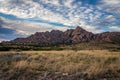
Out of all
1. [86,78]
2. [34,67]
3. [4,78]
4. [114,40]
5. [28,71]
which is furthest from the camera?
[114,40]

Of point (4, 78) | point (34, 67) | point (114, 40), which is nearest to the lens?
point (4, 78)

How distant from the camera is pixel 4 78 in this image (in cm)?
1048

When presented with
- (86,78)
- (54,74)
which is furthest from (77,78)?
(54,74)

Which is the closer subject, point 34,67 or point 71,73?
point 71,73

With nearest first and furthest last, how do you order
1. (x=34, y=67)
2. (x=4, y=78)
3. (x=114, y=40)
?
(x=4, y=78), (x=34, y=67), (x=114, y=40)

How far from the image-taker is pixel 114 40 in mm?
187375

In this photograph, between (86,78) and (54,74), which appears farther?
(54,74)

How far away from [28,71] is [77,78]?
2.98 metres

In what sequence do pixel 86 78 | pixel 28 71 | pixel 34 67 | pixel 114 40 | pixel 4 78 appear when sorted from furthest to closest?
1. pixel 114 40
2. pixel 34 67
3. pixel 28 71
4. pixel 4 78
5. pixel 86 78

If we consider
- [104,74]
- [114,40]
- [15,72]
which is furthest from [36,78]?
[114,40]

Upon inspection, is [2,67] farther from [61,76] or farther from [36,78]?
[61,76]

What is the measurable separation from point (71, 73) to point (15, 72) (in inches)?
118

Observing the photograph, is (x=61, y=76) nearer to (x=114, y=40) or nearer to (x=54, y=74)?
(x=54, y=74)

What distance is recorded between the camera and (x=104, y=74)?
10.5 metres
